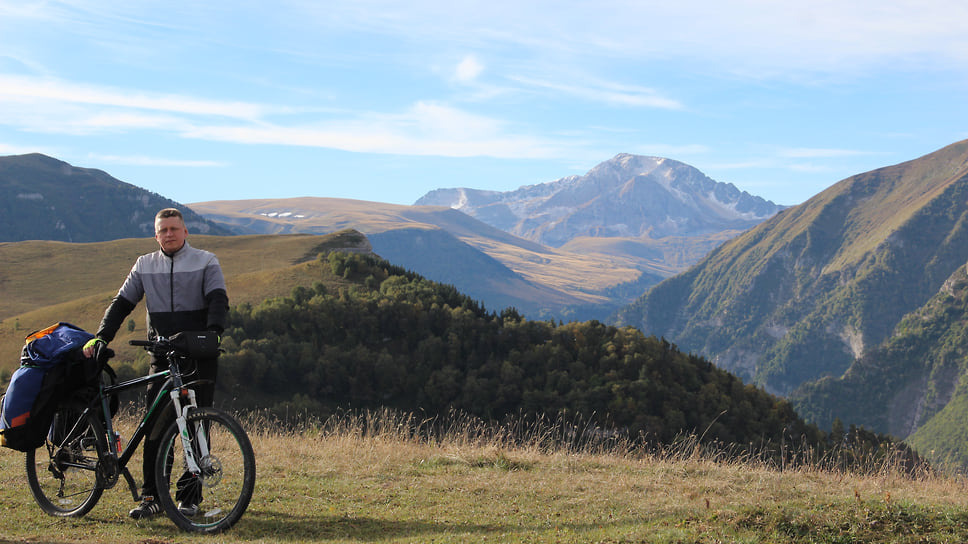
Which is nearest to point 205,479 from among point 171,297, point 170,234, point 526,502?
point 171,297

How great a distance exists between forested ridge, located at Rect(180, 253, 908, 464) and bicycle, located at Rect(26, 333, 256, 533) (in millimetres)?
44867

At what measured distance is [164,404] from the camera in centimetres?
729

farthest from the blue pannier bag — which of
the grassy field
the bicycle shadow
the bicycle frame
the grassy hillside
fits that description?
the grassy hillside

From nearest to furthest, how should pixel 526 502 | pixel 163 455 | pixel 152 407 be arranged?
pixel 163 455 → pixel 152 407 → pixel 526 502

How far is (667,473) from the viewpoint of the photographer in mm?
10883

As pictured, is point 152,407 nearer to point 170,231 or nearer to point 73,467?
point 73,467

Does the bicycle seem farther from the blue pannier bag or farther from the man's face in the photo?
the man's face

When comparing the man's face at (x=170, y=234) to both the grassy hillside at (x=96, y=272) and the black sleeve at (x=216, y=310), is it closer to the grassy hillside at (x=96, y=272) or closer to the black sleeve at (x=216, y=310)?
the black sleeve at (x=216, y=310)

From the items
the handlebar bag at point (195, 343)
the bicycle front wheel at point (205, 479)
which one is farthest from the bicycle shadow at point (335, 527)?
the handlebar bag at point (195, 343)

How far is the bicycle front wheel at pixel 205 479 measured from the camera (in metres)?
7.04

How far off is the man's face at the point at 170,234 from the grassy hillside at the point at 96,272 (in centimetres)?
5812

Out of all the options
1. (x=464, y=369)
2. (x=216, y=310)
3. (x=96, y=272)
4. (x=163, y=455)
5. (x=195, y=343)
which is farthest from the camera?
(x=96, y=272)

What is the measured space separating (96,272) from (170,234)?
110 metres

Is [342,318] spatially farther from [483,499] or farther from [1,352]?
[483,499]
